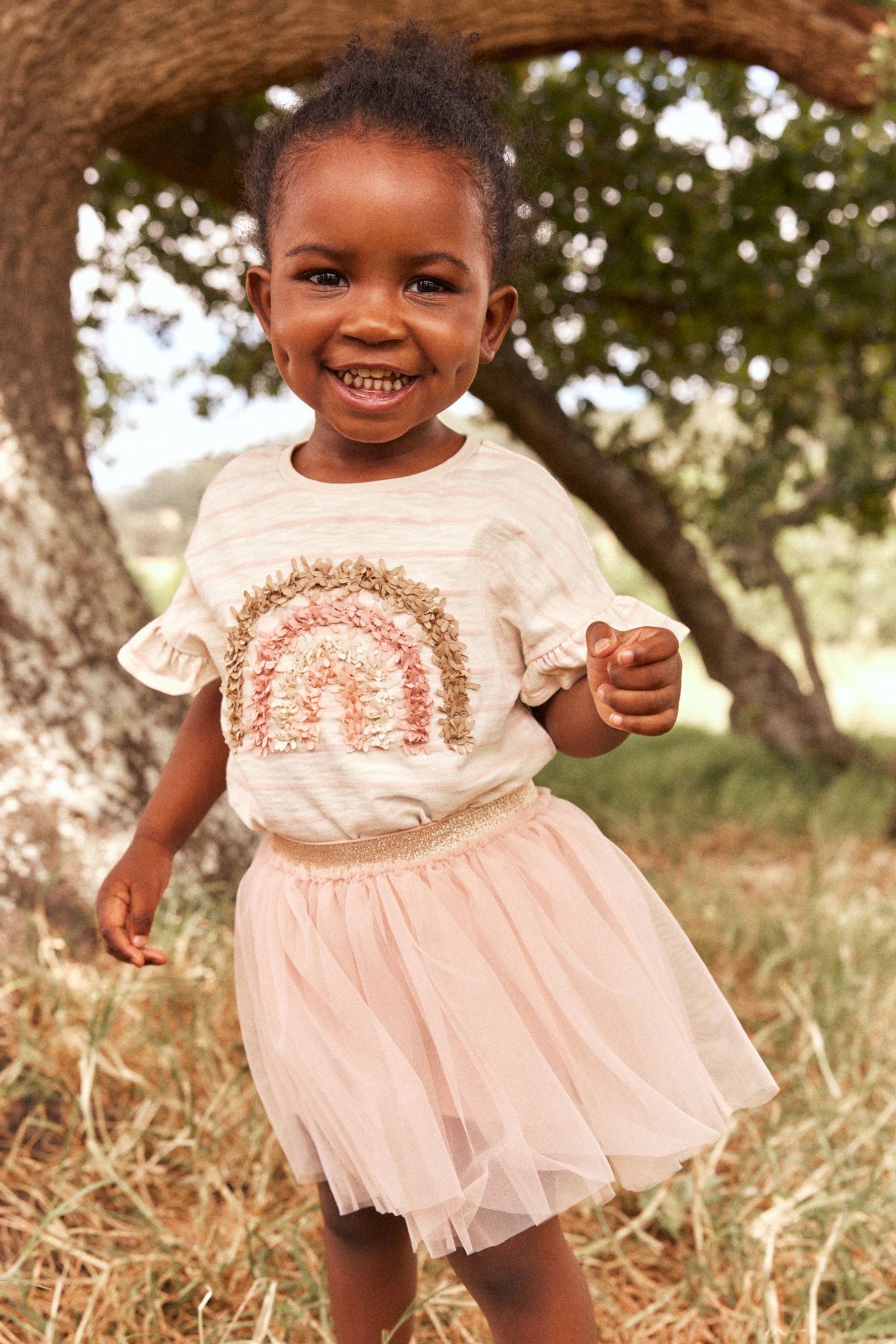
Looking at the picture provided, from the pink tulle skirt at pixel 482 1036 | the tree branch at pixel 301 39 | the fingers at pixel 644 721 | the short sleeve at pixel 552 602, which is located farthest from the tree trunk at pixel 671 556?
the fingers at pixel 644 721

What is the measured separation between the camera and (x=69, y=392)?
278 cm

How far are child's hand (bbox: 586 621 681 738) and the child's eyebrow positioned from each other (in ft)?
1.55

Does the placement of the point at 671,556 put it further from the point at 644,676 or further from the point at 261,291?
the point at 644,676

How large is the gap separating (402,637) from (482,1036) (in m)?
0.47

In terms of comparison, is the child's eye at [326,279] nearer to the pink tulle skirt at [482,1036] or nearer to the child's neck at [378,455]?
the child's neck at [378,455]

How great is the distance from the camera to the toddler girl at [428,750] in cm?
129

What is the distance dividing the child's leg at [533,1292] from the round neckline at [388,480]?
0.89 meters

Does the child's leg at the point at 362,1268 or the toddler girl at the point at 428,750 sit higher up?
the toddler girl at the point at 428,750

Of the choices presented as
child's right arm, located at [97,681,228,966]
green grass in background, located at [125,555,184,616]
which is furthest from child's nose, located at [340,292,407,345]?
green grass in background, located at [125,555,184,616]

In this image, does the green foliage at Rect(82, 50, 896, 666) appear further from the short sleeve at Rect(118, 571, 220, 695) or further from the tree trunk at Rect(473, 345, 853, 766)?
the short sleeve at Rect(118, 571, 220, 695)

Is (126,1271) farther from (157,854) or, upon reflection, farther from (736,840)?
(736,840)

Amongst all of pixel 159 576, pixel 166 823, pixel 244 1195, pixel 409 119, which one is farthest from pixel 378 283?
pixel 159 576

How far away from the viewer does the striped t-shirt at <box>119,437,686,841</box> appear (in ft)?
4.41

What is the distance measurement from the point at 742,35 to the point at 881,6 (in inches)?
34.6
